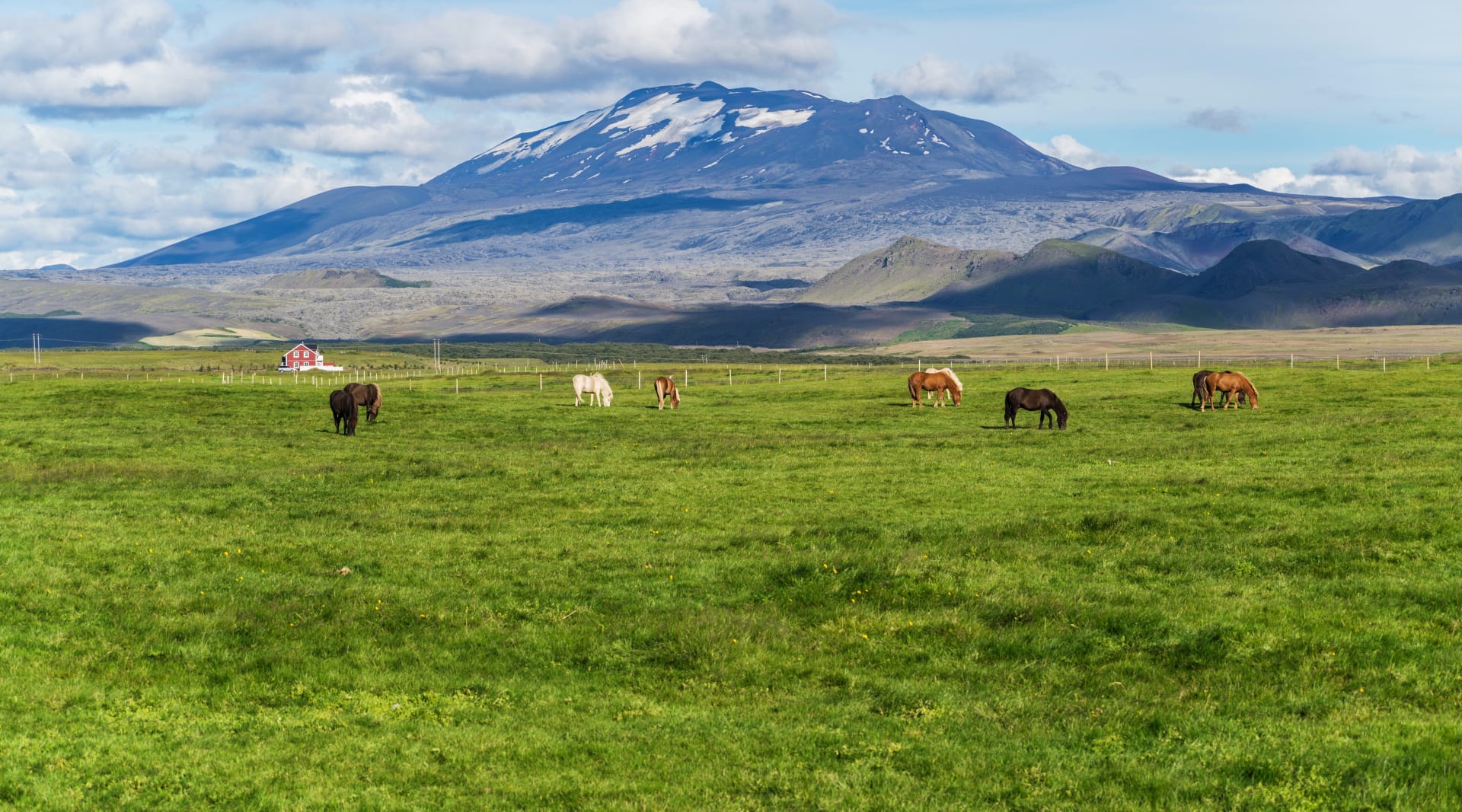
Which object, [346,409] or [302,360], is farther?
[302,360]

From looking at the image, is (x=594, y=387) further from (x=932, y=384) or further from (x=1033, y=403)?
(x=1033, y=403)

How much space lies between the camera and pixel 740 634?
760 inches

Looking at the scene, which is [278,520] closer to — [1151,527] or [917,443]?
[1151,527]

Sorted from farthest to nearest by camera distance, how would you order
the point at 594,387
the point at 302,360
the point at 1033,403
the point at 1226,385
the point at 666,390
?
the point at 302,360, the point at 594,387, the point at 666,390, the point at 1226,385, the point at 1033,403

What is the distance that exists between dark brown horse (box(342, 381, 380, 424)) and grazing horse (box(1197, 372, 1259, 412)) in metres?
37.8

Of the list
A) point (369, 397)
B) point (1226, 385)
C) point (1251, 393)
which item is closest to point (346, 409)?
point (369, 397)

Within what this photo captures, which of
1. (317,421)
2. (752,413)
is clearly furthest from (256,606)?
(752,413)

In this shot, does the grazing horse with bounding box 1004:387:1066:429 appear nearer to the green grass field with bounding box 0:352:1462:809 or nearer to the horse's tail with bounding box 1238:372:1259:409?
the green grass field with bounding box 0:352:1462:809

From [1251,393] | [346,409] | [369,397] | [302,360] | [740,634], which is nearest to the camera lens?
[740,634]

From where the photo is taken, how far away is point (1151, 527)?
85.6ft

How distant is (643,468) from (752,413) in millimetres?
23822

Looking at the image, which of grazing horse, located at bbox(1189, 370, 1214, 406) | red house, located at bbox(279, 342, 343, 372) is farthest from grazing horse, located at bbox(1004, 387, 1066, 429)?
red house, located at bbox(279, 342, 343, 372)

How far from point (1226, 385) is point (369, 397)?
39.5m

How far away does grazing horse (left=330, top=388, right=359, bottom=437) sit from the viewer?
51031 millimetres
